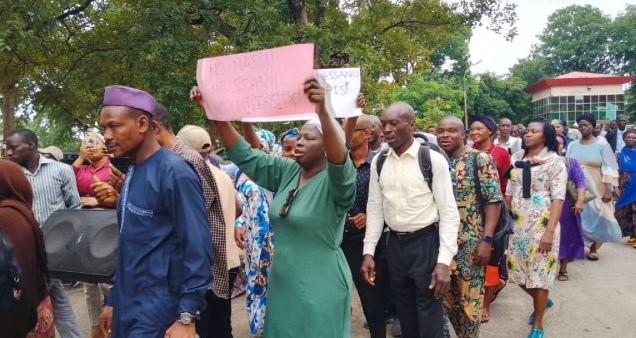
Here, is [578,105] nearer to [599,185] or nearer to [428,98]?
[428,98]

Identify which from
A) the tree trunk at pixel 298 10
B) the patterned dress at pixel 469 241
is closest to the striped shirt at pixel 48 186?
the patterned dress at pixel 469 241

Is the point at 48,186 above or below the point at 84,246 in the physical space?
above

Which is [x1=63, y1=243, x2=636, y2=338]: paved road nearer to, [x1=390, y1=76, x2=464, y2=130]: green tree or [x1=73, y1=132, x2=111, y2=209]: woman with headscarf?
[x1=73, y1=132, x2=111, y2=209]: woman with headscarf

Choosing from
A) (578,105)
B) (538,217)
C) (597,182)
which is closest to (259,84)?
(538,217)

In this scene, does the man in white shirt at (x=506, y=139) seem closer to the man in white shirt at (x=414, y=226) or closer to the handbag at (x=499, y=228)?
the handbag at (x=499, y=228)

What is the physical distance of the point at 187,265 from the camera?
7.48ft

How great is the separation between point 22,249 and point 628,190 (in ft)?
29.2

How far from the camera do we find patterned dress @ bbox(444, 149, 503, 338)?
157 inches

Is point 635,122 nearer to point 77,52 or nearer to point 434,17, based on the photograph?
point 434,17

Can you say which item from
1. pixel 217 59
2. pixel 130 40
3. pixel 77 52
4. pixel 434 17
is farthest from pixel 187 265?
pixel 434 17

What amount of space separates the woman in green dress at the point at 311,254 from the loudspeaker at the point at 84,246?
3.40ft

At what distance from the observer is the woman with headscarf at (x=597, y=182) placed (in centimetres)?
806

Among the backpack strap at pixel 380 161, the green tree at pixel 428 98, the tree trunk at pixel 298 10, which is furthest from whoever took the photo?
the green tree at pixel 428 98

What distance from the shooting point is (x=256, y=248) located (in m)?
4.58
